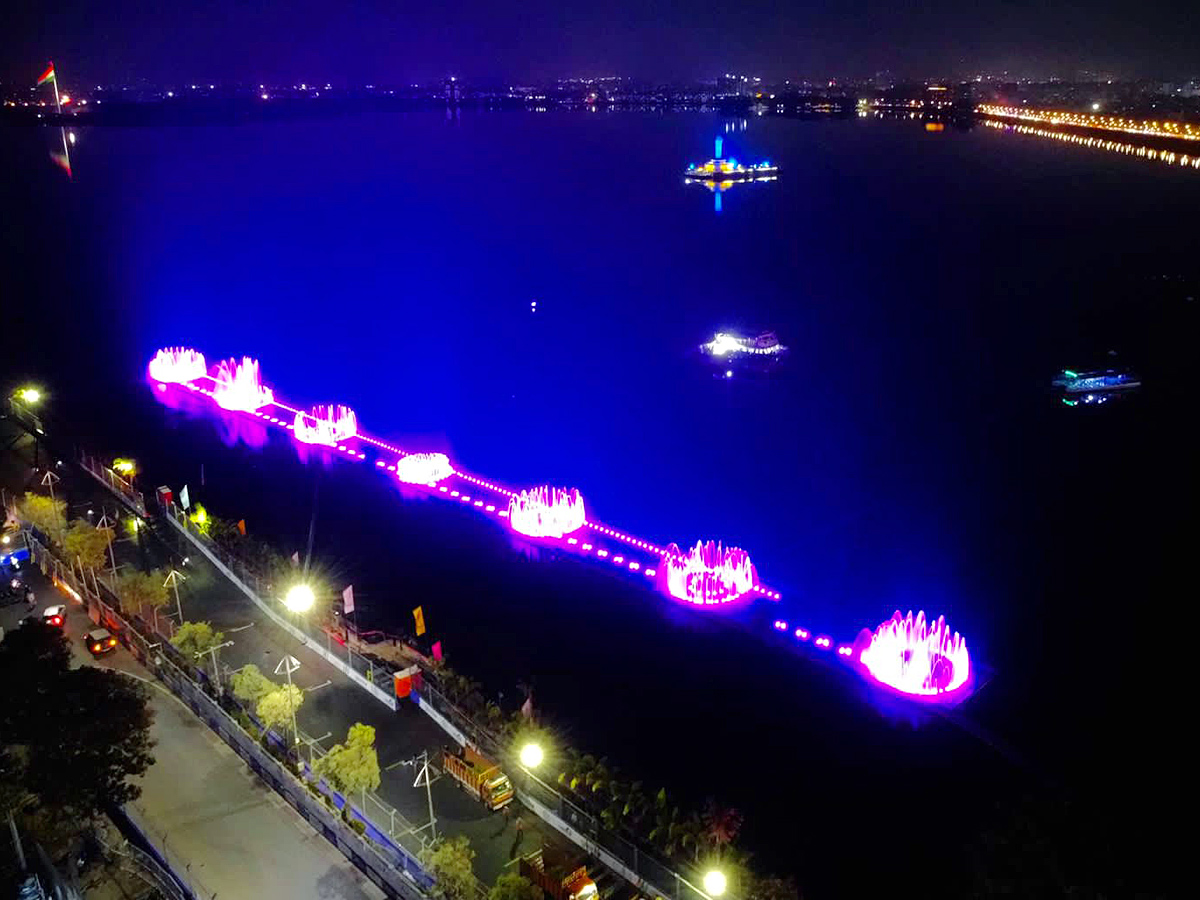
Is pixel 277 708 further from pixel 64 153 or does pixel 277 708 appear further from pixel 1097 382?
pixel 64 153

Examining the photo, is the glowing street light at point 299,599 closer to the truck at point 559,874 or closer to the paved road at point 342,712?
the paved road at point 342,712

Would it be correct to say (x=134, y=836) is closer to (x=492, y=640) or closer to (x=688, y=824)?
(x=688, y=824)

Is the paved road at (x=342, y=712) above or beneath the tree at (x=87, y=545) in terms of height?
beneath

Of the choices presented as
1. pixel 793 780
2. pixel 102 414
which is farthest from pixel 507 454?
pixel 793 780

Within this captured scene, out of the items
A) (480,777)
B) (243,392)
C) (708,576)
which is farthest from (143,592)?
(243,392)

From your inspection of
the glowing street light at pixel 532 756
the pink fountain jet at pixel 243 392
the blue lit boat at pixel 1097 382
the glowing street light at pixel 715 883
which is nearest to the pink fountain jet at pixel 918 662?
the glowing street light at pixel 715 883
